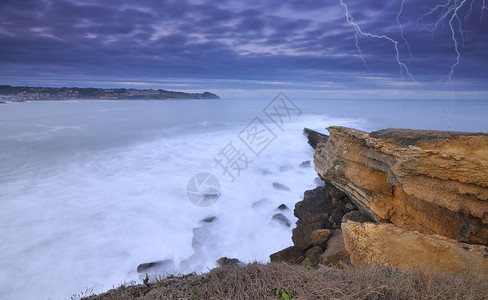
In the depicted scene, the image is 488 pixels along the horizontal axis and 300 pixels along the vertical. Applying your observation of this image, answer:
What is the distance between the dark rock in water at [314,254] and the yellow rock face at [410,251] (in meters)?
1.91

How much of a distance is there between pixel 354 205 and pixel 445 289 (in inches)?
299

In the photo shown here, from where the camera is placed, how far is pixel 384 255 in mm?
5676

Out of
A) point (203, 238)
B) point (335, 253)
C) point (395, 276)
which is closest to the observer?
point (395, 276)

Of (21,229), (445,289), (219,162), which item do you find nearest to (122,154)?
(219,162)

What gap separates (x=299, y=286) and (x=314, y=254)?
5340 millimetres

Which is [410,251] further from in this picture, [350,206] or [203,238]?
[203,238]

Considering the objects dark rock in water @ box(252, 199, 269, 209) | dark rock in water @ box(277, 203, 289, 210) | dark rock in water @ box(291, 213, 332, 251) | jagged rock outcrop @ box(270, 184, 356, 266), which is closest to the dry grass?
jagged rock outcrop @ box(270, 184, 356, 266)

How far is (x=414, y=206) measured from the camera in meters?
7.29

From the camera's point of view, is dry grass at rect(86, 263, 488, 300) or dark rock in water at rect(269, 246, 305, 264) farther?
dark rock in water at rect(269, 246, 305, 264)

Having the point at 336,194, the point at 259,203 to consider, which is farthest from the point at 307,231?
the point at 259,203

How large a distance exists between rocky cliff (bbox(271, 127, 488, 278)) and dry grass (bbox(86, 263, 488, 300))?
5.46 ft

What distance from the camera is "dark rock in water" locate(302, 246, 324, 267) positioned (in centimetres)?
793

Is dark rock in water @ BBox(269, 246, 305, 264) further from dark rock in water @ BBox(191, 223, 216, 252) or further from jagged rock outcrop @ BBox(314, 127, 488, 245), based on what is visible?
dark rock in water @ BBox(191, 223, 216, 252)

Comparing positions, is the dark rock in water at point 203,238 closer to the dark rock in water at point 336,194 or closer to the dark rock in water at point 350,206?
the dark rock in water at point 336,194
